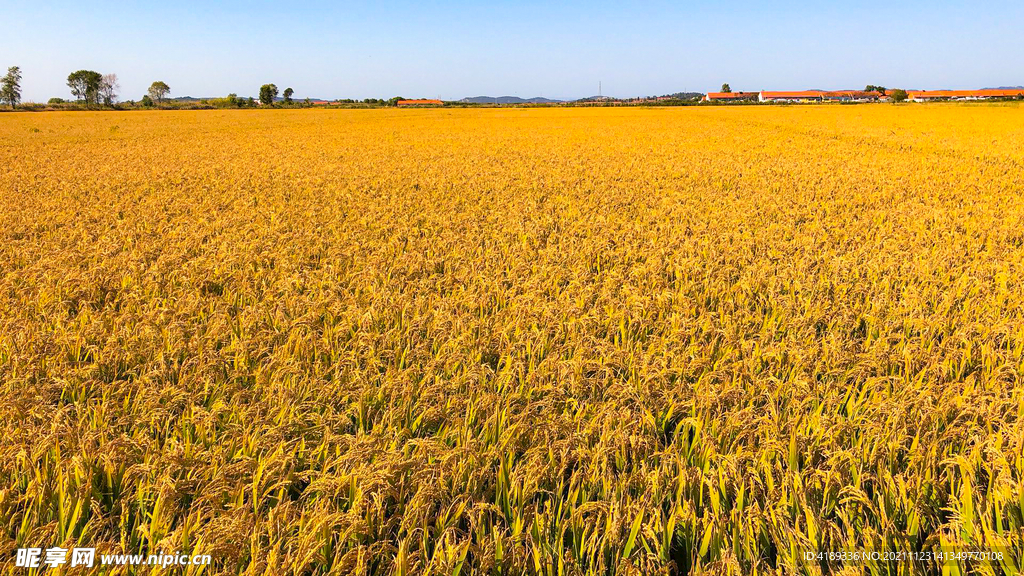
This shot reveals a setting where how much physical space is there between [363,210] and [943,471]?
697cm

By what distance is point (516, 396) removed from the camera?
247 cm

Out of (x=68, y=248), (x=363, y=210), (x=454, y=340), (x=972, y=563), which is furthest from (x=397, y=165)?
(x=972, y=563)

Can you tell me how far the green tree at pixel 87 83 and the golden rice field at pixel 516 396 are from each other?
146463mm

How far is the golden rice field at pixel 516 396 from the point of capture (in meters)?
1.70

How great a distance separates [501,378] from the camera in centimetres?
262

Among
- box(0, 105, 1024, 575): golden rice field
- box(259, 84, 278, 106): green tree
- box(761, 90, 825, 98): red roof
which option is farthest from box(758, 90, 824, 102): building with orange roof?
box(0, 105, 1024, 575): golden rice field

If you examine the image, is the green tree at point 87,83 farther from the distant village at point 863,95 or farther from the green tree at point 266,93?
the distant village at point 863,95

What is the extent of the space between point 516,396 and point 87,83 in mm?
153513

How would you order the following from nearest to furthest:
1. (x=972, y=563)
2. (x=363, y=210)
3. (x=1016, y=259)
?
1. (x=972, y=563)
2. (x=1016, y=259)
3. (x=363, y=210)

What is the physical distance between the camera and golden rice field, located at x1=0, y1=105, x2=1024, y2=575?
170 cm

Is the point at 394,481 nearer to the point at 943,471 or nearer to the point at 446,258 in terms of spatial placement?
the point at 943,471

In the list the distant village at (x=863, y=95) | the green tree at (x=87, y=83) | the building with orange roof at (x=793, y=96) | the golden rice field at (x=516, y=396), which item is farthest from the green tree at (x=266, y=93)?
the golden rice field at (x=516, y=396)

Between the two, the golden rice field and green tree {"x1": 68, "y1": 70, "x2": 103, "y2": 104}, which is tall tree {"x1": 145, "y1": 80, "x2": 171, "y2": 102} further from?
the golden rice field

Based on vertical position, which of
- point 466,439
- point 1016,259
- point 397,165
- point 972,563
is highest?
point 397,165
